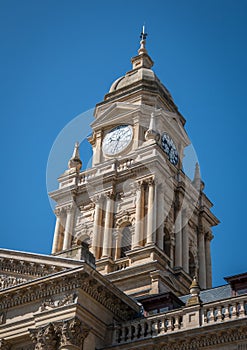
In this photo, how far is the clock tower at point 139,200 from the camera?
45188mm

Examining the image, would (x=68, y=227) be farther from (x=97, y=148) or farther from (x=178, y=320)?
(x=178, y=320)

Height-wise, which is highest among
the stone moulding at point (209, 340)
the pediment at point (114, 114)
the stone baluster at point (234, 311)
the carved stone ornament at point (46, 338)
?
the pediment at point (114, 114)

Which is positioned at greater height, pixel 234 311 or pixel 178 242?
pixel 178 242

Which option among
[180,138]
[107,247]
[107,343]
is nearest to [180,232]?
[107,247]

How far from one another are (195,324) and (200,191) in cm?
2660

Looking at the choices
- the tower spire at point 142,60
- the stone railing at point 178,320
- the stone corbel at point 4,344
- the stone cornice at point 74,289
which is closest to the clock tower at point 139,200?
the tower spire at point 142,60

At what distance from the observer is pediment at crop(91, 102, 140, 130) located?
2156 inches

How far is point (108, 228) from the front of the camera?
159 ft

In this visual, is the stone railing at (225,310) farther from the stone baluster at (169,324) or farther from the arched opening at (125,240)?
the arched opening at (125,240)

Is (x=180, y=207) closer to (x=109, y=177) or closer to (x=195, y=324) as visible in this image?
(x=109, y=177)

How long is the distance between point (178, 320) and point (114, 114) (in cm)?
2855

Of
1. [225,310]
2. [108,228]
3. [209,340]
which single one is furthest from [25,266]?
[108,228]

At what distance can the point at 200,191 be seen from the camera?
180ft

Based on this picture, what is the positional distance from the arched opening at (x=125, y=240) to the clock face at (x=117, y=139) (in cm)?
725
